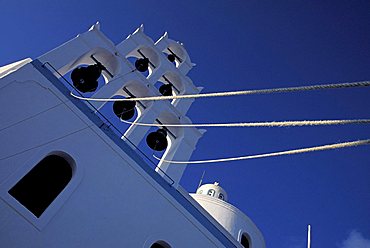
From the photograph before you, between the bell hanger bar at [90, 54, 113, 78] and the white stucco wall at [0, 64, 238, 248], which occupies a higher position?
the bell hanger bar at [90, 54, 113, 78]

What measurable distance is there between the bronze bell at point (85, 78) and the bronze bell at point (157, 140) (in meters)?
2.01

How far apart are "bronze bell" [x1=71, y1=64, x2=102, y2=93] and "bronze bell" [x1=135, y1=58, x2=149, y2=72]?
189 cm

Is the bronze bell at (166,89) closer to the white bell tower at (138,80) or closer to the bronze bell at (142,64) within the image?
the white bell tower at (138,80)

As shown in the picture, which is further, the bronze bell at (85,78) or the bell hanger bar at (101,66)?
the bell hanger bar at (101,66)

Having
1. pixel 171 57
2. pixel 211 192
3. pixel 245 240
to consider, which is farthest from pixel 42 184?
pixel 211 192

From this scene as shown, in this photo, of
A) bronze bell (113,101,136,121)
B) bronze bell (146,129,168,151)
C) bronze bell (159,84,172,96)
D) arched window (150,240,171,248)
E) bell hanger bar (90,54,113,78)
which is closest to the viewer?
arched window (150,240,171,248)

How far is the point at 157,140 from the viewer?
9672mm

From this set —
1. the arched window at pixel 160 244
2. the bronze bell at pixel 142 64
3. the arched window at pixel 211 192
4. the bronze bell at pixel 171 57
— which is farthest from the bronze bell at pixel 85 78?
the arched window at pixel 211 192

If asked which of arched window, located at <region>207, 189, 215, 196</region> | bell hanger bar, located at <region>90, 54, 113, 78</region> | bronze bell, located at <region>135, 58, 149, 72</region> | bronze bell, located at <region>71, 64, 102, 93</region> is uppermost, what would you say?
arched window, located at <region>207, 189, 215, 196</region>

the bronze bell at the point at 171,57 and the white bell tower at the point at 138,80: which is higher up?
the bronze bell at the point at 171,57

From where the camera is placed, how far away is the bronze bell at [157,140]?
966 cm

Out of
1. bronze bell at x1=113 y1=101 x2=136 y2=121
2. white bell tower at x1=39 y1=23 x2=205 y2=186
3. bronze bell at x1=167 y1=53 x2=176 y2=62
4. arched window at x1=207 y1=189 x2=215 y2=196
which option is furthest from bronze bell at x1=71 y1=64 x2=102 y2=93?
arched window at x1=207 y1=189 x2=215 y2=196

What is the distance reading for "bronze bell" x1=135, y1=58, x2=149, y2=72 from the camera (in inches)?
424

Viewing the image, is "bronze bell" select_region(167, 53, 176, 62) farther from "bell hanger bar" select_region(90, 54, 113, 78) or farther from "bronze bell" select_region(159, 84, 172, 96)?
"bell hanger bar" select_region(90, 54, 113, 78)
